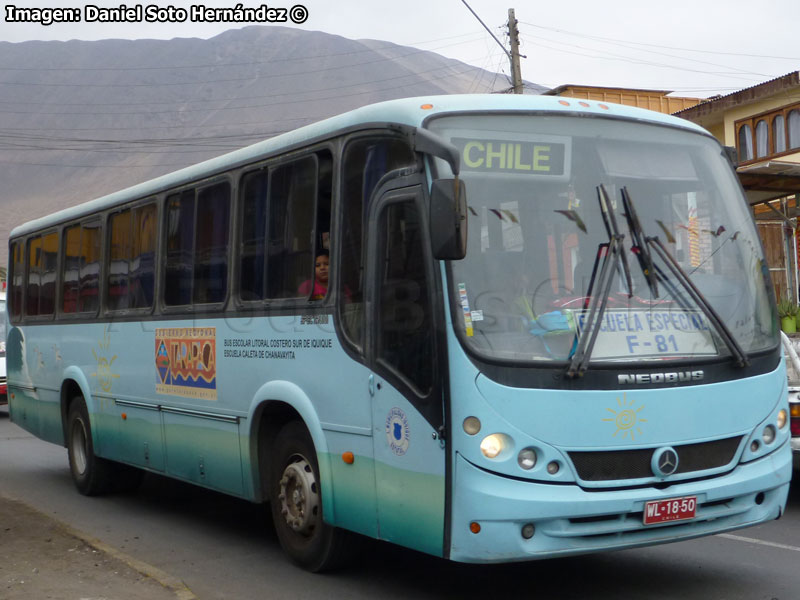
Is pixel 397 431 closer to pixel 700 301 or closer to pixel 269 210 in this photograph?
pixel 700 301

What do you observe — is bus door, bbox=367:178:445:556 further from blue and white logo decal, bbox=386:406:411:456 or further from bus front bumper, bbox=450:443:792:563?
bus front bumper, bbox=450:443:792:563

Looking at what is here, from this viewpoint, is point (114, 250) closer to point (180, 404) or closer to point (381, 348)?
point (180, 404)

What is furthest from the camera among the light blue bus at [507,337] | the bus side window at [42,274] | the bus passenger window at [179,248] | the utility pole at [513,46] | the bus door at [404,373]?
the utility pole at [513,46]

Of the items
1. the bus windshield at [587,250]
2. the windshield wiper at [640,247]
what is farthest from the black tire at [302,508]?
the windshield wiper at [640,247]

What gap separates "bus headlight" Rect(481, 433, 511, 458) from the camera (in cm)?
562

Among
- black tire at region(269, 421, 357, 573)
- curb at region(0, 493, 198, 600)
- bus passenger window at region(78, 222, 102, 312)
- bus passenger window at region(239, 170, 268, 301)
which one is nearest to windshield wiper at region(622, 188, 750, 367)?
black tire at region(269, 421, 357, 573)

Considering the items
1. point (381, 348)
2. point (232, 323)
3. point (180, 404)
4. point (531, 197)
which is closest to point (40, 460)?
point (180, 404)

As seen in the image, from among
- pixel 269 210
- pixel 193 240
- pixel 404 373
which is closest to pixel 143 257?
pixel 193 240

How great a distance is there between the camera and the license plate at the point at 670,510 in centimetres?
578

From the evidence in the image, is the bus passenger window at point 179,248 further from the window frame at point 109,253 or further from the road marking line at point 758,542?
the road marking line at point 758,542

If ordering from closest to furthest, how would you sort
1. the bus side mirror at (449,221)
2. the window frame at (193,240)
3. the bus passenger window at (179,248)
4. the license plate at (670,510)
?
the bus side mirror at (449,221), the license plate at (670,510), the window frame at (193,240), the bus passenger window at (179,248)

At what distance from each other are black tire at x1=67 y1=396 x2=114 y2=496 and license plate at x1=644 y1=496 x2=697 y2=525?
22.1 feet

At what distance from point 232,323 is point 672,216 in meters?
3.38

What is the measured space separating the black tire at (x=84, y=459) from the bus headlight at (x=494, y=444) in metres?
6.42
